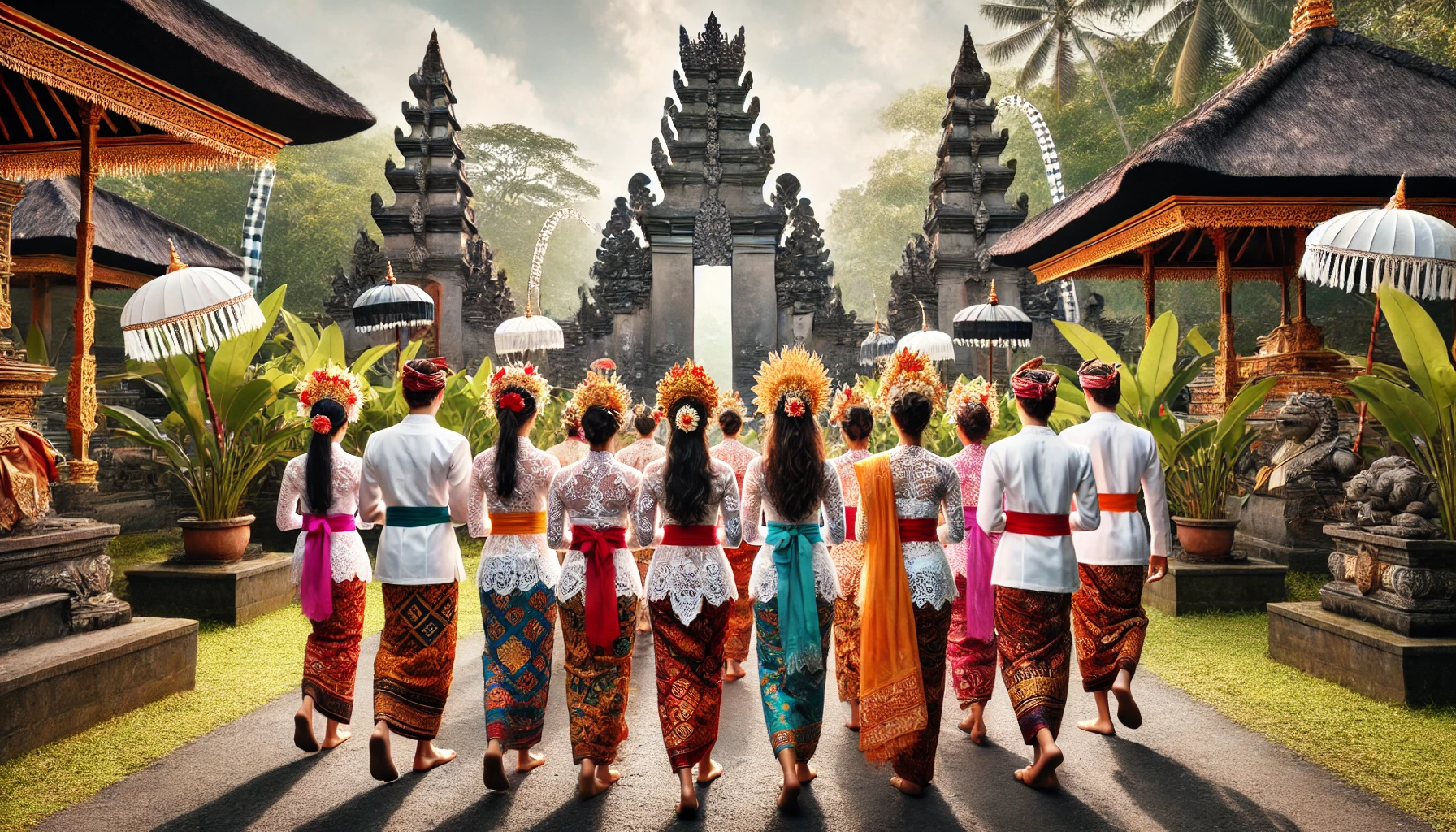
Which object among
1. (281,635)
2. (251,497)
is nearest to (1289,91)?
(281,635)

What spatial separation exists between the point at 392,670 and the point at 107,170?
521 centimetres

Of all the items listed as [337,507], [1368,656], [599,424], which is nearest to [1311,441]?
[1368,656]

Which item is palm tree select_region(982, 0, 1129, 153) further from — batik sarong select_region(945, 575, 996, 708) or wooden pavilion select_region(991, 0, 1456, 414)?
batik sarong select_region(945, 575, 996, 708)

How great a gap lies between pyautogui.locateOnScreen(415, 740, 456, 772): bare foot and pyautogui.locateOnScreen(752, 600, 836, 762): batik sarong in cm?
133

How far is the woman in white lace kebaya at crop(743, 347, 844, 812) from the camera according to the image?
10.5 ft

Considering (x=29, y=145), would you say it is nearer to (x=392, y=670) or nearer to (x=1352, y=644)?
(x=392, y=670)

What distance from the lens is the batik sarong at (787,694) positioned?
320 cm

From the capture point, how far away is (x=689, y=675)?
3236 millimetres

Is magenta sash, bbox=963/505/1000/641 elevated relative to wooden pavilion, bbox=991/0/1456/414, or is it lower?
lower

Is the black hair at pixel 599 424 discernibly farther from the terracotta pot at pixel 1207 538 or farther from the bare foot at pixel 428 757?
the terracotta pot at pixel 1207 538

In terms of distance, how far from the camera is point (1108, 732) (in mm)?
3875

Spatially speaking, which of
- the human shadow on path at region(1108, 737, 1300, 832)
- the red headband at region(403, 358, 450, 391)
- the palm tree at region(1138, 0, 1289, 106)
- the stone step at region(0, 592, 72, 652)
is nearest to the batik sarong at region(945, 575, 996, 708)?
the human shadow on path at region(1108, 737, 1300, 832)

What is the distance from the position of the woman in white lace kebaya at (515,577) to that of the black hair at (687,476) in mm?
541

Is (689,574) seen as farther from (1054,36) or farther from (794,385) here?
(1054,36)
